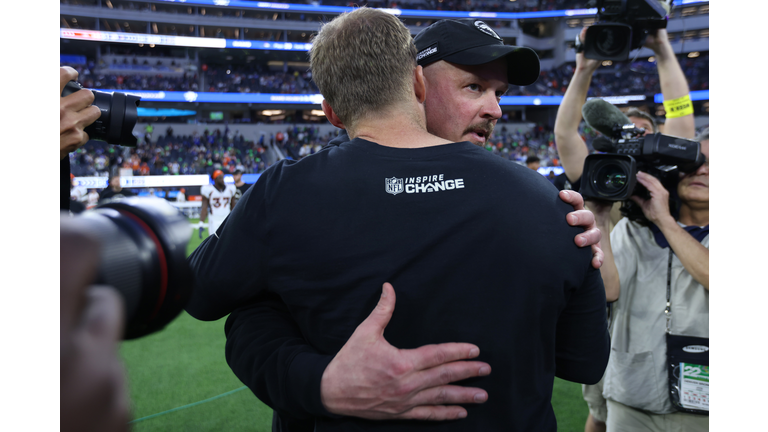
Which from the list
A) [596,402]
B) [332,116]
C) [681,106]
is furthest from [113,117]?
[596,402]

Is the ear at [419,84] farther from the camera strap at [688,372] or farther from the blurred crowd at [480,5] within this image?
the blurred crowd at [480,5]

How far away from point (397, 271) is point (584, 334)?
1.79 ft

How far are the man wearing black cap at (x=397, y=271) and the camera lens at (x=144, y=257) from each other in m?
0.35

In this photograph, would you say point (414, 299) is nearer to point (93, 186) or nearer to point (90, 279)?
point (90, 279)

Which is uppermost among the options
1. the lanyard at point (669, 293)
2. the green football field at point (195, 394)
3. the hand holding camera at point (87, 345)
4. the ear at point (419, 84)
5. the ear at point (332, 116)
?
the ear at point (419, 84)

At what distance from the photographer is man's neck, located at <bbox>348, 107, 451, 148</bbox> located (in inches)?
43.5

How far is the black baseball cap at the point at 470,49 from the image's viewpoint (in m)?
1.60

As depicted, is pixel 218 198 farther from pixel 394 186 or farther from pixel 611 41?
pixel 394 186

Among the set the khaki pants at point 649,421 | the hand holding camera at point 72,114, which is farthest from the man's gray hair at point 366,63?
the khaki pants at point 649,421

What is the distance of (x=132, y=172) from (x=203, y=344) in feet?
69.3

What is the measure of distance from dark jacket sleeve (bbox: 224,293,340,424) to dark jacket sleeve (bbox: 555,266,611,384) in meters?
0.61

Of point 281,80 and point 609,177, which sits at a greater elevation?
point 281,80

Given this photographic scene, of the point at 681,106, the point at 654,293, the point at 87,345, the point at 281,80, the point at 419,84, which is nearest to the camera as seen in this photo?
the point at 87,345

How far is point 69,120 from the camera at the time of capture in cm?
117
